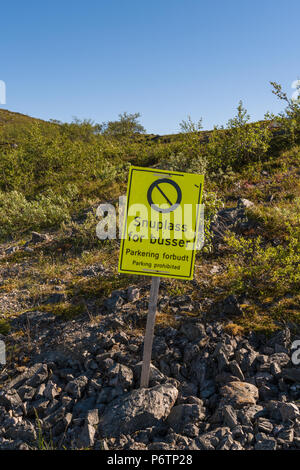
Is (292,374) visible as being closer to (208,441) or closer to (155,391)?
(208,441)

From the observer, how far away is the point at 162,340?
154 inches

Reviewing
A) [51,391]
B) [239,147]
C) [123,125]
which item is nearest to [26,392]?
[51,391]

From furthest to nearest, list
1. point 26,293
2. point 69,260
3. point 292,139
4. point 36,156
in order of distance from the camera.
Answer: point 36,156 < point 292,139 < point 69,260 < point 26,293

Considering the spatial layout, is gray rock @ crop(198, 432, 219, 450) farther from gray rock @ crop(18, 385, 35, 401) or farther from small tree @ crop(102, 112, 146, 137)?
small tree @ crop(102, 112, 146, 137)

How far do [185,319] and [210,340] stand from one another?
536mm

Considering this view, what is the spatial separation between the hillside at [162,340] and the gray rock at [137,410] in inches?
0.4

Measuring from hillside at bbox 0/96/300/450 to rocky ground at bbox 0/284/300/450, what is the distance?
13mm

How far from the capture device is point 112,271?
5883mm

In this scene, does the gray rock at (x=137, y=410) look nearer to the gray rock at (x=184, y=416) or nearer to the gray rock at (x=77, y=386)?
the gray rock at (x=184, y=416)

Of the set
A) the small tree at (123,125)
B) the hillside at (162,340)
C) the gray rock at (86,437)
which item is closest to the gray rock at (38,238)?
the hillside at (162,340)

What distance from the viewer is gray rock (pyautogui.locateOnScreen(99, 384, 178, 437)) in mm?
2830

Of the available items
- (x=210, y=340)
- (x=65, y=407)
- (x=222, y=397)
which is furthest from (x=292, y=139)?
(x=65, y=407)

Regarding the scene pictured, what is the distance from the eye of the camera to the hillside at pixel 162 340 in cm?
281

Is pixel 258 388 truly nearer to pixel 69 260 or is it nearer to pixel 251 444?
pixel 251 444
